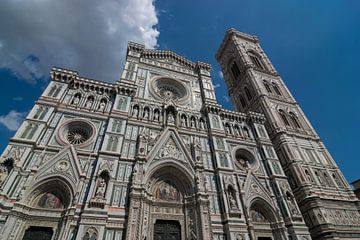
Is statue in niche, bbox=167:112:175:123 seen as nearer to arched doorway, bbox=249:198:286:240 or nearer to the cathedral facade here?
the cathedral facade

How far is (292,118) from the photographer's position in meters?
23.7

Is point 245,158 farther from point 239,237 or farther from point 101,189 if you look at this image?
point 101,189

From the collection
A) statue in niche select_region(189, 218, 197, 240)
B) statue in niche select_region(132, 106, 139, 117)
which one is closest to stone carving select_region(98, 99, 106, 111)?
statue in niche select_region(132, 106, 139, 117)

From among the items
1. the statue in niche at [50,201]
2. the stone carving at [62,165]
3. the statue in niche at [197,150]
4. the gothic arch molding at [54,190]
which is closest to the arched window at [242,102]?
the statue in niche at [197,150]

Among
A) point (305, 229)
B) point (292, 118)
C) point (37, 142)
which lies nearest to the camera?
point (37, 142)

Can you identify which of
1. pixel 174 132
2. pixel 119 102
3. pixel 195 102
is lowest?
pixel 174 132

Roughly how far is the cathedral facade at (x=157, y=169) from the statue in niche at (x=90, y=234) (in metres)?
0.05

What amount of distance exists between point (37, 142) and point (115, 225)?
664cm

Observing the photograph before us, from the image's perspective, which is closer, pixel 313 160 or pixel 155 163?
pixel 155 163

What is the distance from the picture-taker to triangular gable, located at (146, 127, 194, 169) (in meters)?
13.6

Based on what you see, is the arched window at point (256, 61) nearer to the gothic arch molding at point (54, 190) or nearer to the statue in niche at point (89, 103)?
the statue in niche at point (89, 103)

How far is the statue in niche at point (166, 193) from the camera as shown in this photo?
12.7m

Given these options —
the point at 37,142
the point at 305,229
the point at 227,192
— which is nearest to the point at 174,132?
the point at 227,192

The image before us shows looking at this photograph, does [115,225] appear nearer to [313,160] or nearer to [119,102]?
[119,102]
